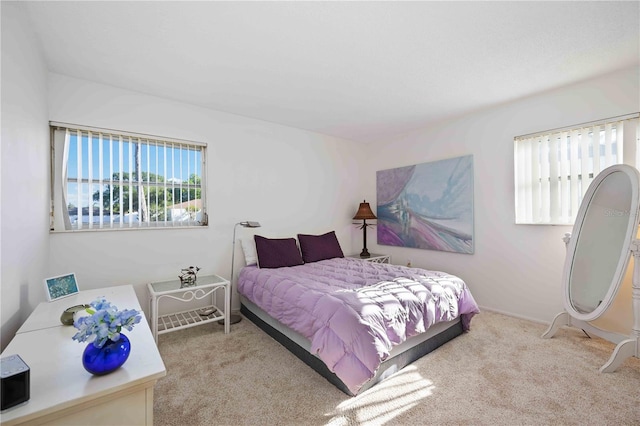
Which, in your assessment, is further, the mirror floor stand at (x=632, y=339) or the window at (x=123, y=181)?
the window at (x=123, y=181)

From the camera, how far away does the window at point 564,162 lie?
2.56 m

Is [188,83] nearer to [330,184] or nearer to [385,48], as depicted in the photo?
[385,48]

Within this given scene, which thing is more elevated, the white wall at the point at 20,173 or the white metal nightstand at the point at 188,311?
the white wall at the point at 20,173

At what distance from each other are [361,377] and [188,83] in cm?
291

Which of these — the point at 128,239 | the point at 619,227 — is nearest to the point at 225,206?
the point at 128,239

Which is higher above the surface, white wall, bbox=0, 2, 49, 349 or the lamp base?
white wall, bbox=0, 2, 49, 349

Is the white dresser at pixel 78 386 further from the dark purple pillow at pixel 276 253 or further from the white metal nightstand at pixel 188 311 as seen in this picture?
the dark purple pillow at pixel 276 253

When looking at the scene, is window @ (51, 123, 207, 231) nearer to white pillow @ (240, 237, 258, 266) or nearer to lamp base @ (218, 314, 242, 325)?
white pillow @ (240, 237, 258, 266)

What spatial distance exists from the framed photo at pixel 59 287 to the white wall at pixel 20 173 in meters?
0.09

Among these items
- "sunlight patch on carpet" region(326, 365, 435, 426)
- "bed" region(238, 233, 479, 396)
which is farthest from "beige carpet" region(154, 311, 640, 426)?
"bed" region(238, 233, 479, 396)

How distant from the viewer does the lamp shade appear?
4.41 meters

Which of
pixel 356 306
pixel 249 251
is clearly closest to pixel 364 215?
pixel 249 251

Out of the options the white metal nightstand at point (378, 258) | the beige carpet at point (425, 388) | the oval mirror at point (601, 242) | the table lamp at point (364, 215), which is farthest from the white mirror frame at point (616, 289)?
the table lamp at point (364, 215)

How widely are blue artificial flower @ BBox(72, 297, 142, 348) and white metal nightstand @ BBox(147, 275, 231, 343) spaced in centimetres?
147
